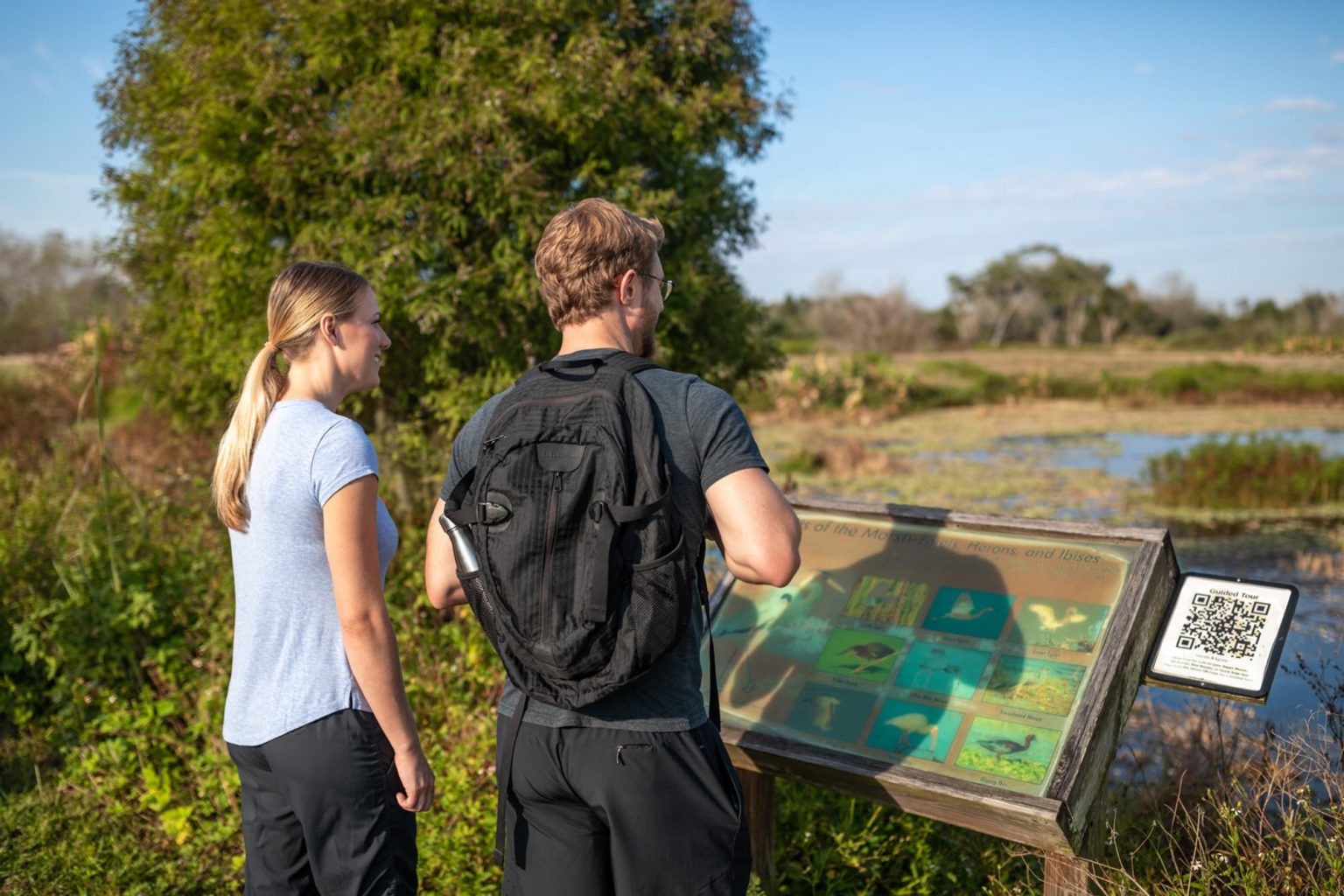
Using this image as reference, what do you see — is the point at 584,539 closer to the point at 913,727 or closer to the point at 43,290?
the point at 913,727

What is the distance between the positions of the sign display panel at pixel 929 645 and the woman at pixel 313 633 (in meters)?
1.01

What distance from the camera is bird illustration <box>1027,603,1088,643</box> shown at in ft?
8.18

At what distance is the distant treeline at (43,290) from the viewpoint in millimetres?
20328

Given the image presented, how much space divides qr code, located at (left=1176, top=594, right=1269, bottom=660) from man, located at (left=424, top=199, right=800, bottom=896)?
1.31 metres

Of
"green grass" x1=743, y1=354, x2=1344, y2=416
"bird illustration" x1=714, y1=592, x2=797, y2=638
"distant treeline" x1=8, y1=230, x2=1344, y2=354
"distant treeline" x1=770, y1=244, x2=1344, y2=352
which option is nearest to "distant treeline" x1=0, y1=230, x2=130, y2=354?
"distant treeline" x1=8, y1=230, x2=1344, y2=354

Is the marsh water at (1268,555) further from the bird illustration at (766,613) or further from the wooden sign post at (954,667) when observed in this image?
the bird illustration at (766,613)

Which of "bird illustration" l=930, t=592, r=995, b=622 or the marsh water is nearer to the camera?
"bird illustration" l=930, t=592, r=995, b=622

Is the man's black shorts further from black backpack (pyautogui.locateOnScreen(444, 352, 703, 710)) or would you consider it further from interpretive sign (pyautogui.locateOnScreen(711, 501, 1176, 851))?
interpretive sign (pyautogui.locateOnScreen(711, 501, 1176, 851))

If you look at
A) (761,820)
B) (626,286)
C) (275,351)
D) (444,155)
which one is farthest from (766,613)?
(444,155)

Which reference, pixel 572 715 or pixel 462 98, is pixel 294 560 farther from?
pixel 462 98

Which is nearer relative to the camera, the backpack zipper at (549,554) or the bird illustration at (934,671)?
the backpack zipper at (549,554)

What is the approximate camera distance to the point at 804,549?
3025 millimetres

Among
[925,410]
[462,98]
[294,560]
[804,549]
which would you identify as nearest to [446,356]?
[462,98]

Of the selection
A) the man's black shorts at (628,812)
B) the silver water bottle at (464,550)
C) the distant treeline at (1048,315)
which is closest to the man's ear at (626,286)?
the silver water bottle at (464,550)
